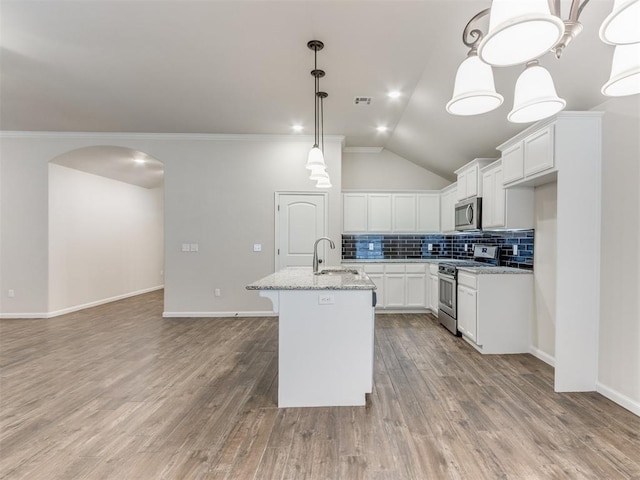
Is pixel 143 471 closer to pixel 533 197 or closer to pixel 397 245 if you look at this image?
pixel 533 197

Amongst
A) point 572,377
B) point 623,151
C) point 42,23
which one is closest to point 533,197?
point 623,151

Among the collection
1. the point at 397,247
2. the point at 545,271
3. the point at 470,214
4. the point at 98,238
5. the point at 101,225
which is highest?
the point at 470,214

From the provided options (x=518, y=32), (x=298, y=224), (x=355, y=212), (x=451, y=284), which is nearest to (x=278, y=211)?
(x=298, y=224)

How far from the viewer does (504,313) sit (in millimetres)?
3615

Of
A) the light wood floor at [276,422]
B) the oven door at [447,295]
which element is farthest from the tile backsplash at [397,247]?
the light wood floor at [276,422]

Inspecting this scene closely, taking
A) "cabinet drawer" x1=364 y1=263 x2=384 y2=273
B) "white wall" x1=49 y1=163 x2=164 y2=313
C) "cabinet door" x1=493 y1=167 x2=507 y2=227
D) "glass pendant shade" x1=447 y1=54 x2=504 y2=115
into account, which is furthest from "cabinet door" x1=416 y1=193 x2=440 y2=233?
"white wall" x1=49 y1=163 x2=164 y2=313

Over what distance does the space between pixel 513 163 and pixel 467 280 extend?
143 cm

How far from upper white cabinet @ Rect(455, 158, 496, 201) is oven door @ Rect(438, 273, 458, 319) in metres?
1.18

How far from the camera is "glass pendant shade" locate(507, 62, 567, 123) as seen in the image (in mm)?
1444

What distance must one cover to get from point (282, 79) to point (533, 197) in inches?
120

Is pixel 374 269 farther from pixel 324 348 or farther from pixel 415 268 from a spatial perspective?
pixel 324 348

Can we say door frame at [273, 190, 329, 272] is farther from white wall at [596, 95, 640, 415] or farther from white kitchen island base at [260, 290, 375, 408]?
white wall at [596, 95, 640, 415]

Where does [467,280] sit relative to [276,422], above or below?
above

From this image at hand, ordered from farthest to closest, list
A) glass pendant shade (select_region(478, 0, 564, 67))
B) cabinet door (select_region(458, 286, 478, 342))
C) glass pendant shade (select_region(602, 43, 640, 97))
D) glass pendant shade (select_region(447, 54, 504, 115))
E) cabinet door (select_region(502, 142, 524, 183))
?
1. cabinet door (select_region(458, 286, 478, 342))
2. cabinet door (select_region(502, 142, 524, 183))
3. glass pendant shade (select_region(447, 54, 504, 115))
4. glass pendant shade (select_region(602, 43, 640, 97))
5. glass pendant shade (select_region(478, 0, 564, 67))
